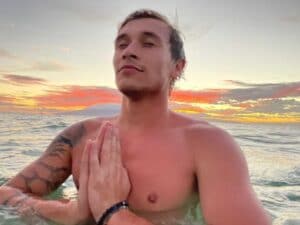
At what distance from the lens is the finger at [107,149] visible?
7.84 feet

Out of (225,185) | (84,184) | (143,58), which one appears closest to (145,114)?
(143,58)

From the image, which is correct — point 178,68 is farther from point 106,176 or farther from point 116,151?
point 106,176

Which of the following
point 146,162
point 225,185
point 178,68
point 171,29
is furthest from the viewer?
point 178,68

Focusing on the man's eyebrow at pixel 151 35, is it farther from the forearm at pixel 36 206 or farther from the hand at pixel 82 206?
the forearm at pixel 36 206

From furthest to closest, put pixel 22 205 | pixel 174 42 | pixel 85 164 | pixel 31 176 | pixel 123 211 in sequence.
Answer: pixel 174 42, pixel 31 176, pixel 22 205, pixel 85 164, pixel 123 211

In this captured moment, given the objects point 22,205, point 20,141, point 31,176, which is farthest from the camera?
point 20,141

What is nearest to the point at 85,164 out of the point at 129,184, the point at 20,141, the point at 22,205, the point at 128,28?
the point at 129,184

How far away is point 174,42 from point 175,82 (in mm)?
316

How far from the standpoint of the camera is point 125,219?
2.18 m

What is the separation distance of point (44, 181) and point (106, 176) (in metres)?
0.75

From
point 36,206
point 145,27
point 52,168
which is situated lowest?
point 36,206

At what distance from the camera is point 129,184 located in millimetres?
2477

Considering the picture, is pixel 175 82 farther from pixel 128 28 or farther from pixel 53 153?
pixel 53 153

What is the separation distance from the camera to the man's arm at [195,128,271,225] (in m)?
2.16
